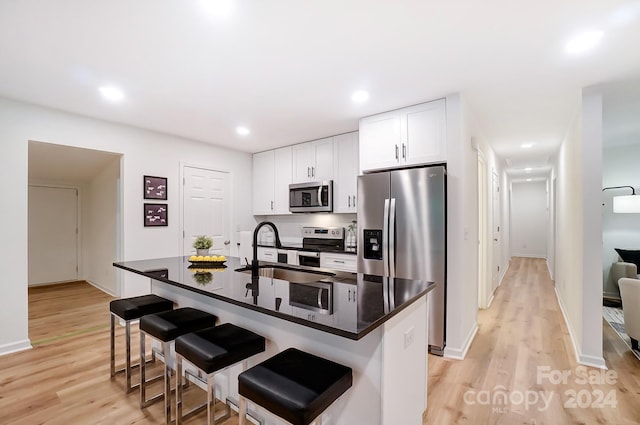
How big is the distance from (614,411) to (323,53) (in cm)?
324

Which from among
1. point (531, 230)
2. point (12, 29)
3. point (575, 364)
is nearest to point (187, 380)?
point (12, 29)

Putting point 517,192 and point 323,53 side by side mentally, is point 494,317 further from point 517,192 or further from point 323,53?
point 517,192

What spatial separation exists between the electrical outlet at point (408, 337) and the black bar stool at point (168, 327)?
1293mm

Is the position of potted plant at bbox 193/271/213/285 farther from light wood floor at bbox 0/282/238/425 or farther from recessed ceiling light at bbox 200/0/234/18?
recessed ceiling light at bbox 200/0/234/18

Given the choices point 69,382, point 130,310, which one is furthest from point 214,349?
point 69,382

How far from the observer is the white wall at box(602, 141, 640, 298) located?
15.4ft

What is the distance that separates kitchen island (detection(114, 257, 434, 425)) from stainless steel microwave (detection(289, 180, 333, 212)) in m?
2.41

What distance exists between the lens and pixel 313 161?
4.68 meters

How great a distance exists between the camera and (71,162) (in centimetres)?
458

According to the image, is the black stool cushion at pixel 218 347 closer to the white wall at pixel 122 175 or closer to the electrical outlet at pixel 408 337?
the electrical outlet at pixel 408 337

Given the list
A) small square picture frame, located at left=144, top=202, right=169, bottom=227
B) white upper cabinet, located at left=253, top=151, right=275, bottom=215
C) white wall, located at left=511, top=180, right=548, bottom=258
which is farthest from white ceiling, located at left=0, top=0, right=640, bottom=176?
white wall, located at left=511, top=180, right=548, bottom=258

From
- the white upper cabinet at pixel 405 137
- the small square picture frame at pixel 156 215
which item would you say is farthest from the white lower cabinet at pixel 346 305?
the small square picture frame at pixel 156 215

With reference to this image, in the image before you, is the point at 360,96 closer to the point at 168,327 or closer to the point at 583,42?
the point at 583,42

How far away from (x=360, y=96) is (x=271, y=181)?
2.68 meters
